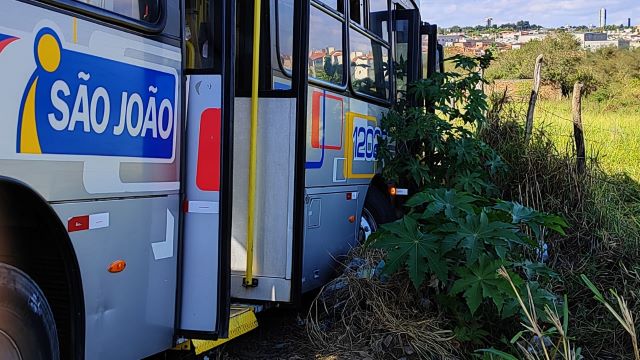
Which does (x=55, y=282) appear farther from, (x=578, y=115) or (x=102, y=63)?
(x=578, y=115)

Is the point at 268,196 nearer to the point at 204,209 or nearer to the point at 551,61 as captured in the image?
the point at 204,209

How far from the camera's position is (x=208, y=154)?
12.1 feet

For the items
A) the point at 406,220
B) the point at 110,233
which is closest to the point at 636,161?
the point at 406,220

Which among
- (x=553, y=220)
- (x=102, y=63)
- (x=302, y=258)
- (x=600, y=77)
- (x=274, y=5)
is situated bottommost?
(x=302, y=258)

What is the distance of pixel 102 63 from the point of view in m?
3.00

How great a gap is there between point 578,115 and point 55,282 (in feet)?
20.7

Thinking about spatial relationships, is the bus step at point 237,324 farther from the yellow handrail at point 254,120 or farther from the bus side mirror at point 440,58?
the bus side mirror at point 440,58

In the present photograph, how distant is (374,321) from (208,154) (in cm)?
183

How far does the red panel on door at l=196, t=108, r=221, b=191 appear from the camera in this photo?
369cm

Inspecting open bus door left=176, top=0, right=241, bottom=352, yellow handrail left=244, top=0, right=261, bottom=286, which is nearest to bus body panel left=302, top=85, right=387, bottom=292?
yellow handrail left=244, top=0, right=261, bottom=286

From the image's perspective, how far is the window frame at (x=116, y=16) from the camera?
111 inches

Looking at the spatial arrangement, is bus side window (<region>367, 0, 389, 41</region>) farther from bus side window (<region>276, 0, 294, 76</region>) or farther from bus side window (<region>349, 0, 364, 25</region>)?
bus side window (<region>276, 0, 294, 76</region>)

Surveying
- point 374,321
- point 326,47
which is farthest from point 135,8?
point 374,321

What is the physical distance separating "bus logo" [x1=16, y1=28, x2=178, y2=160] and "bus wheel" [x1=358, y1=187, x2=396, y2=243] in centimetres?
325
